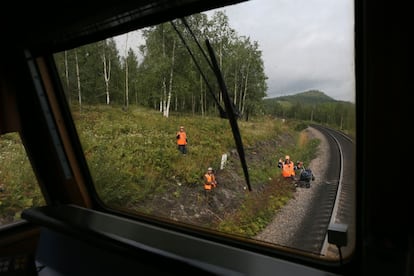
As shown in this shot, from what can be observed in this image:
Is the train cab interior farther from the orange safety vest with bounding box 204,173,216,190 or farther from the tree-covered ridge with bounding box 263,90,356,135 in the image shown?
the orange safety vest with bounding box 204,173,216,190

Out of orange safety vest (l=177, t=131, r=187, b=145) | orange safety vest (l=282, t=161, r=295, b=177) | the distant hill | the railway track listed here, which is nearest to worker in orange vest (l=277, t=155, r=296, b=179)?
orange safety vest (l=282, t=161, r=295, b=177)

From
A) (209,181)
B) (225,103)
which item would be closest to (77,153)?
(209,181)

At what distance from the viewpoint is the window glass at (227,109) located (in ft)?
3.32

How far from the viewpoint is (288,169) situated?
1.20m

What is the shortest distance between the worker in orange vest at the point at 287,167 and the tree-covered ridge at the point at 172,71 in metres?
0.24

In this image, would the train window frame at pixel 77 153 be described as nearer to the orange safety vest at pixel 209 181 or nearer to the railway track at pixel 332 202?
the orange safety vest at pixel 209 181

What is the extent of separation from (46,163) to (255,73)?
166 cm

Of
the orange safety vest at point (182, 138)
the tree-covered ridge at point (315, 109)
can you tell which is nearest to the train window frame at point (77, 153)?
the orange safety vest at point (182, 138)

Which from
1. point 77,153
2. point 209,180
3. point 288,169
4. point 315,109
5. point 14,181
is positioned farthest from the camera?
point 77,153

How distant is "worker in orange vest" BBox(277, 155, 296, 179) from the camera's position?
1193mm

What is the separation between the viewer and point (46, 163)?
2.10 meters

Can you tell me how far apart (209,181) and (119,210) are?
32.6 inches

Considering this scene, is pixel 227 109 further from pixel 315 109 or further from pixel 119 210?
pixel 119 210
